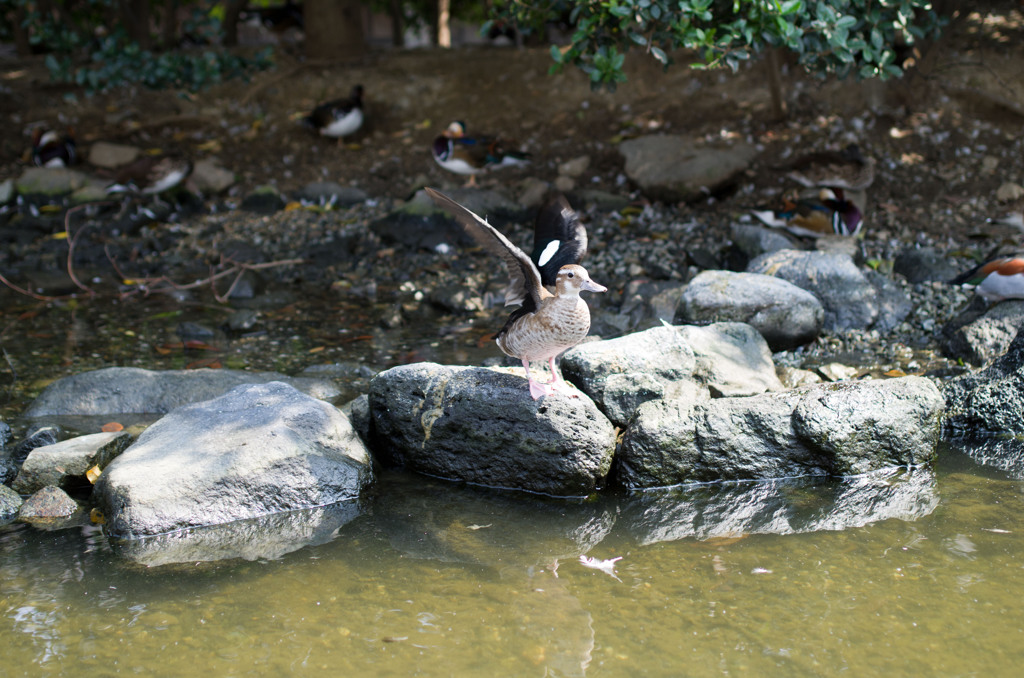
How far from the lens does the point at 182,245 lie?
9750mm

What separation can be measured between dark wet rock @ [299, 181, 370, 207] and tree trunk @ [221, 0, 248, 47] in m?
4.35

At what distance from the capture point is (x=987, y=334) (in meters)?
5.83

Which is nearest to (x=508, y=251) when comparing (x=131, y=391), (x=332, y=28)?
(x=131, y=391)

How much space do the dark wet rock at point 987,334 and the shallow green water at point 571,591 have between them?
1541 mm

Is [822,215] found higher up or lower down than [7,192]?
higher up

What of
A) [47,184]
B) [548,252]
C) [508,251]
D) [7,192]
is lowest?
[7,192]

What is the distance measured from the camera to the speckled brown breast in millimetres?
4078

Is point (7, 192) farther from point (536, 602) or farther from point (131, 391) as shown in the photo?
point (536, 602)

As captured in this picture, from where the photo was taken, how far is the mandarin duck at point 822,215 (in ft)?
25.3

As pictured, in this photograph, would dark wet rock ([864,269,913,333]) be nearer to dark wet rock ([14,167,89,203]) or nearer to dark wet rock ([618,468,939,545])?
dark wet rock ([618,468,939,545])

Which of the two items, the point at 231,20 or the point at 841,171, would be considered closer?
the point at 841,171

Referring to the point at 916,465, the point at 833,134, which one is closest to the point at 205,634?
the point at 916,465

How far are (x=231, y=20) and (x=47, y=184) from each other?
174 inches

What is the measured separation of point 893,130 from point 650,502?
6899 millimetres
